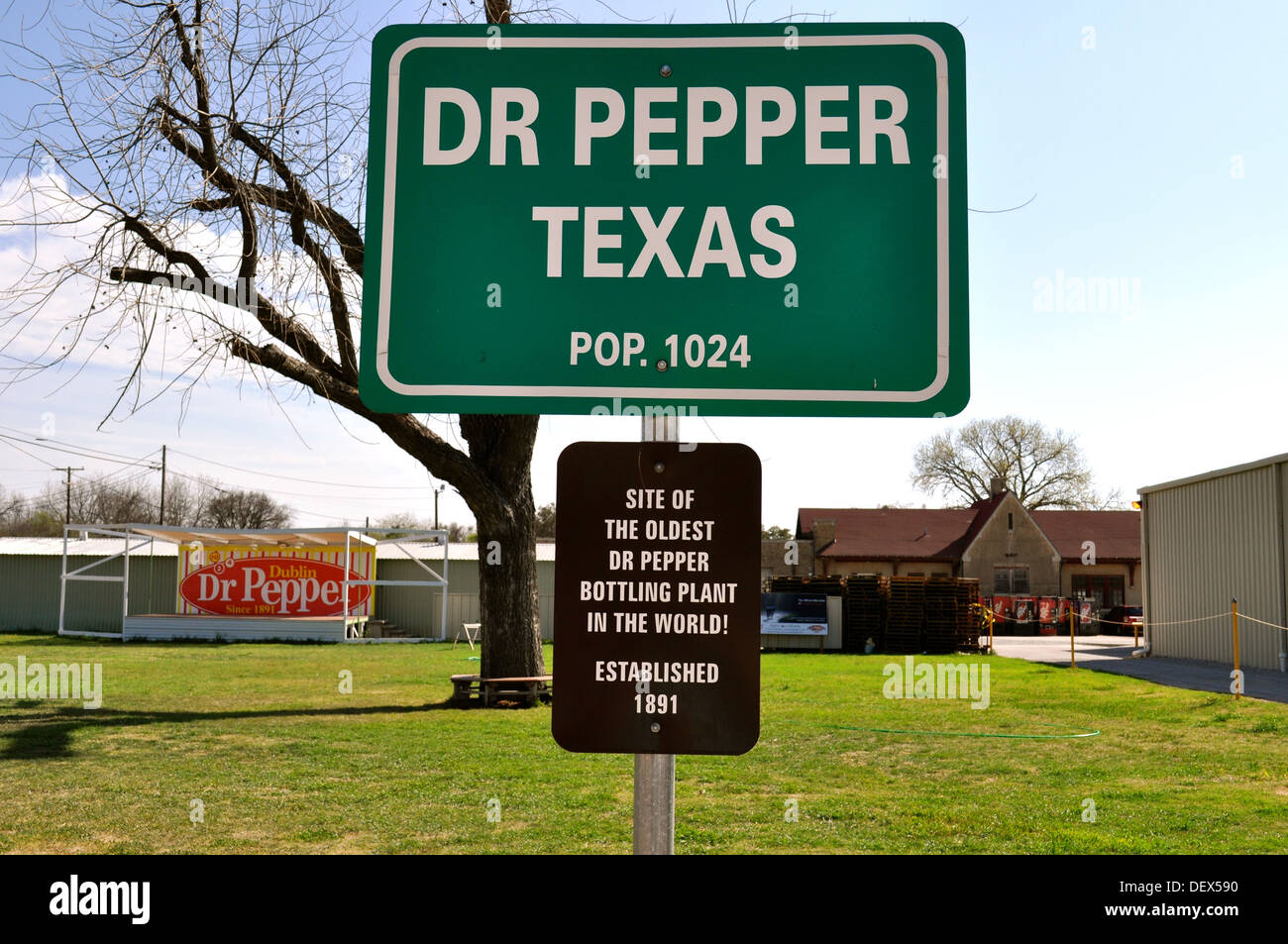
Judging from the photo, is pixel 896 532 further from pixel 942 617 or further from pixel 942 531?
pixel 942 617

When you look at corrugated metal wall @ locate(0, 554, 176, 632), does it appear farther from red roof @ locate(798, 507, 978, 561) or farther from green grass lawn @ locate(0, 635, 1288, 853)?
red roof @ locate(798, 507, 978, 561)

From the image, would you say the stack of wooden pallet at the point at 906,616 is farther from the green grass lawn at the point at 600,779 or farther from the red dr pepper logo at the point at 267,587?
the red dr pepper logo at the point at 267,587

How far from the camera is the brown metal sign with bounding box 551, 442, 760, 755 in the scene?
1.76 m

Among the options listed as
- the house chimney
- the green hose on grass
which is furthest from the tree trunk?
the house chimney

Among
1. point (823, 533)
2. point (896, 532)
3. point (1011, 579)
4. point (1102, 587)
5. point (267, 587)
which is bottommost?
point (1102, 587)

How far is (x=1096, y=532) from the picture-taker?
52.0m

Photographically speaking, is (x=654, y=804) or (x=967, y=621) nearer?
(x=654, y=804)

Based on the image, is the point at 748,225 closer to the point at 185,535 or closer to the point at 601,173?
the point at 601,173

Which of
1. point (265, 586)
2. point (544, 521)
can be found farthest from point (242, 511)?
point (265, 586)

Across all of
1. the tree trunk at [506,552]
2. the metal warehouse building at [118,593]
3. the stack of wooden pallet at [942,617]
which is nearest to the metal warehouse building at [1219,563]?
the stack of wooden pallet at [942,617]

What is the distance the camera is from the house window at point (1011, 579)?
1945 inches

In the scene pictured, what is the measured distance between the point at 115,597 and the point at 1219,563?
35.7 m

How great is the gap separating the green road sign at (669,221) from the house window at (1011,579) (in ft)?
167

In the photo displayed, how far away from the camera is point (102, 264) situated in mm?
10047
